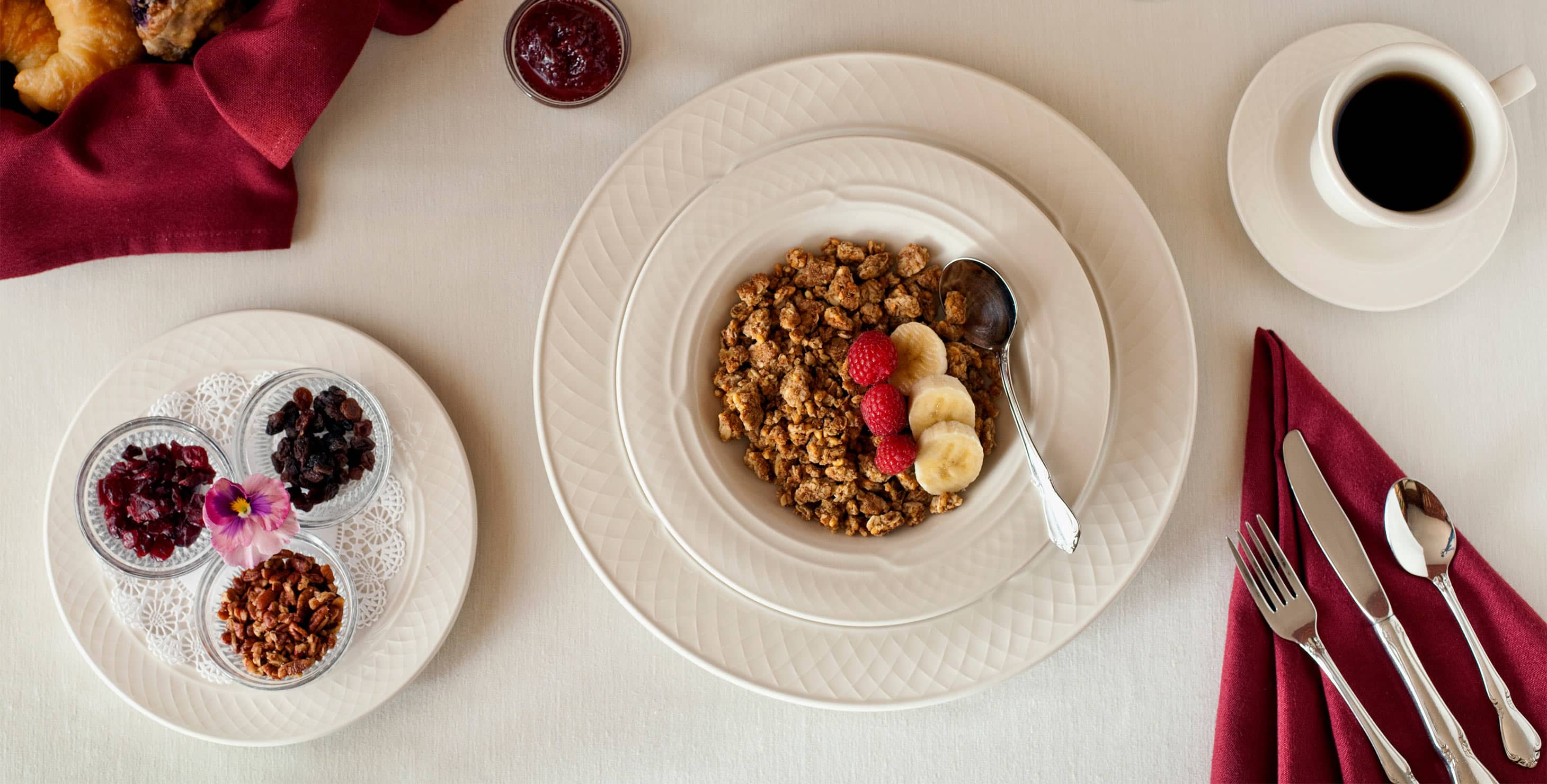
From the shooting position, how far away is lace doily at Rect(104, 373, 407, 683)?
3.31ft

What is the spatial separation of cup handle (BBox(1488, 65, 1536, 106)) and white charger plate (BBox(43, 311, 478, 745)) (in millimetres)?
1226

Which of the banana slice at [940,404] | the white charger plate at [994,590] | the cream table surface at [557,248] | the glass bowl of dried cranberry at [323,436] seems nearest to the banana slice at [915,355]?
the banana slice at [940,404]

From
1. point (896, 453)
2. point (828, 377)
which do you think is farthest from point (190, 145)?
point (896, 453)

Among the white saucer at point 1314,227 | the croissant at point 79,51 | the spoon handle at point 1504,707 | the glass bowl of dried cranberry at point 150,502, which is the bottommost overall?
the spoon handle at point 1504,707

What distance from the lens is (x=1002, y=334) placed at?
923 mm

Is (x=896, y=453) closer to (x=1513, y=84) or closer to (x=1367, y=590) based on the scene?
(x=1367, y=590)

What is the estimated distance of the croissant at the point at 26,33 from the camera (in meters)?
1.00

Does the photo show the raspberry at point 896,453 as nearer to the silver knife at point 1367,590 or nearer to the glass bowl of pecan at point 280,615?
the silver knife at point 1367,590

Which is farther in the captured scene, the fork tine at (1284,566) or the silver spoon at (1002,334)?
the fork tine at (1284,566)

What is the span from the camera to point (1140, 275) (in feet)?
3.18

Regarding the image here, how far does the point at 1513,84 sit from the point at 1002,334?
23.0 inches

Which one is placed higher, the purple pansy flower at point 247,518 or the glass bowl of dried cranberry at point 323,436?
the glass bowl of dried cranberry at point 323,436

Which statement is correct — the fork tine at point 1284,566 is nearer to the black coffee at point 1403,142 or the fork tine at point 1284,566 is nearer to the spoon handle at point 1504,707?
the spoon handle at point 1504,707

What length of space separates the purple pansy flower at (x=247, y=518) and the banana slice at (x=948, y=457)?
0.71m
